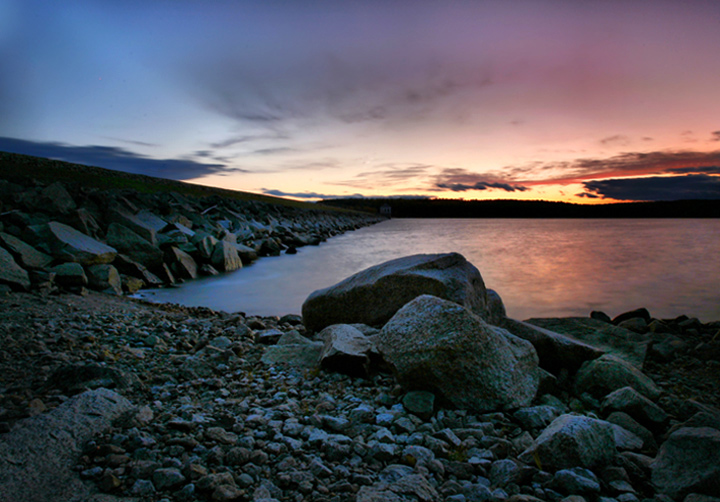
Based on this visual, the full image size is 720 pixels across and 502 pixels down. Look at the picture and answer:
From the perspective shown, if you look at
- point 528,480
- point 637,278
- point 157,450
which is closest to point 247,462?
point 157,450

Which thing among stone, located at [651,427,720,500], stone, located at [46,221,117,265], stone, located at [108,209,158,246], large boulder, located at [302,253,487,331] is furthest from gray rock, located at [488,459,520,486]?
stone, located at [108,209,158,246]

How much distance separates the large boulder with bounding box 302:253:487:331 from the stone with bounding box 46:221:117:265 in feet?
15.3

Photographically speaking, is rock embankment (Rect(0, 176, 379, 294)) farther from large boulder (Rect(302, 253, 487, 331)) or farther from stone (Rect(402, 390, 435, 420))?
stone (Rect(402, 390, 435, 420))

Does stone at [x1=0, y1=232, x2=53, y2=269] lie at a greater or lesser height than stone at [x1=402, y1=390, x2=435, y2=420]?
greater

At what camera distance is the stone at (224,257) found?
Answer: 1141 cm

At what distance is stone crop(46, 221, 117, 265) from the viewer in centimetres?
705

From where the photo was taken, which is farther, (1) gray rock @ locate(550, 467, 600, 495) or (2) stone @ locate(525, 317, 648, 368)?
(2) stone @ locate(525, 317, 648, 368)

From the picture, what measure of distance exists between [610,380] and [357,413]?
2396 millimetres

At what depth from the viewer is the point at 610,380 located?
3.62 meters

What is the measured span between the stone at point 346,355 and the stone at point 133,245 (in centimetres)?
705

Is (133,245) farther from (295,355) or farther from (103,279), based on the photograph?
(295,355)

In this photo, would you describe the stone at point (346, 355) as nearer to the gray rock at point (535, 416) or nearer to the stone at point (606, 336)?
the gray rock at point (535, 416)

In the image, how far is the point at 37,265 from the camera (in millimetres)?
6355

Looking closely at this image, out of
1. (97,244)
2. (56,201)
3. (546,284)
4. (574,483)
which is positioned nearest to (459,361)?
(574,483)
